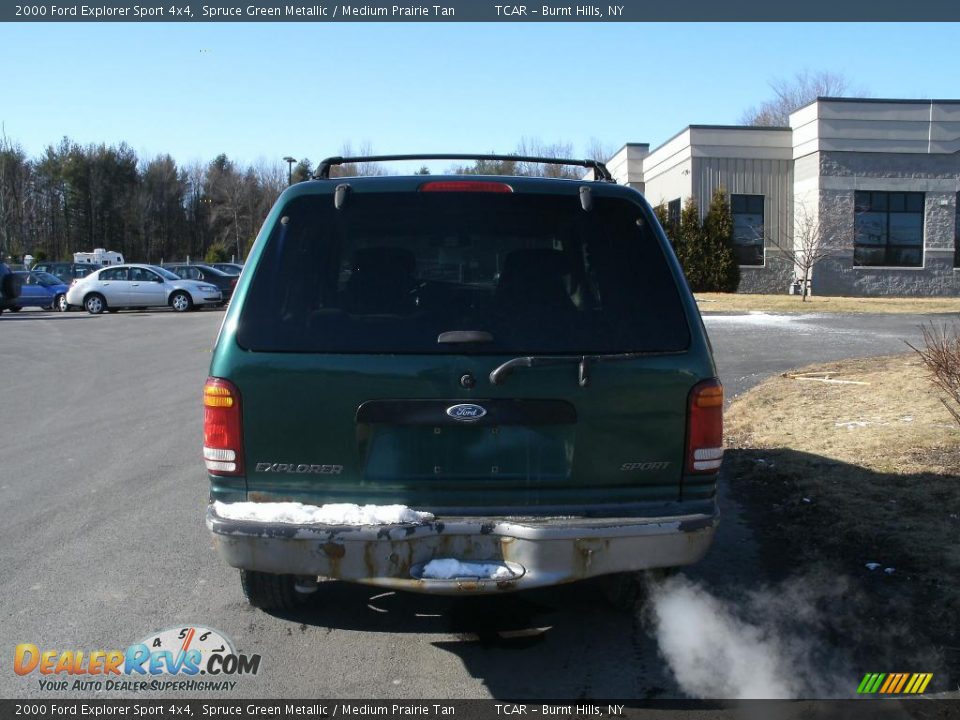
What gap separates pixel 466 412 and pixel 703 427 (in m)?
0.99

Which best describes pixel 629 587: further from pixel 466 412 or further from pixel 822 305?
pixel 822 305

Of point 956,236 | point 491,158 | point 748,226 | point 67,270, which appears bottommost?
point 67,270

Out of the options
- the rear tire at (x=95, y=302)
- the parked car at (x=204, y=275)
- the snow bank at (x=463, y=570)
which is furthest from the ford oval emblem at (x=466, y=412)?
the parked car at (x=204, y=275)

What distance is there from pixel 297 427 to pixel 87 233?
258 feet

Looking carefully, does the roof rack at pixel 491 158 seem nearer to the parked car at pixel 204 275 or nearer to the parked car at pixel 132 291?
the parked car at pixel 132 291

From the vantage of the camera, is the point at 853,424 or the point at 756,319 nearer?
the point at 853,424

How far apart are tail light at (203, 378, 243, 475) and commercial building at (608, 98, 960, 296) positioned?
2814cm

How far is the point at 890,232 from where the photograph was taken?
31.6 meters

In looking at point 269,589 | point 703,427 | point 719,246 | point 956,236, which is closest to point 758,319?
point 719,246

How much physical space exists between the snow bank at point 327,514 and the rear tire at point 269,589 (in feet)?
2.12

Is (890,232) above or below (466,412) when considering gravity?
above

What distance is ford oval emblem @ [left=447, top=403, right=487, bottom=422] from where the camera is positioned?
3506 millimetres

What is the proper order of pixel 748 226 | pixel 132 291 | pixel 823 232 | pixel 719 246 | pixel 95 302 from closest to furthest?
pixel 95 302 < pixel 132 291 < pixel 823 232 < pixel 719 246 < pixel 748 226

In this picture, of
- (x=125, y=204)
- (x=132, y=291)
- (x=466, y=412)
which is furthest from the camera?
(x=125, y=204)
